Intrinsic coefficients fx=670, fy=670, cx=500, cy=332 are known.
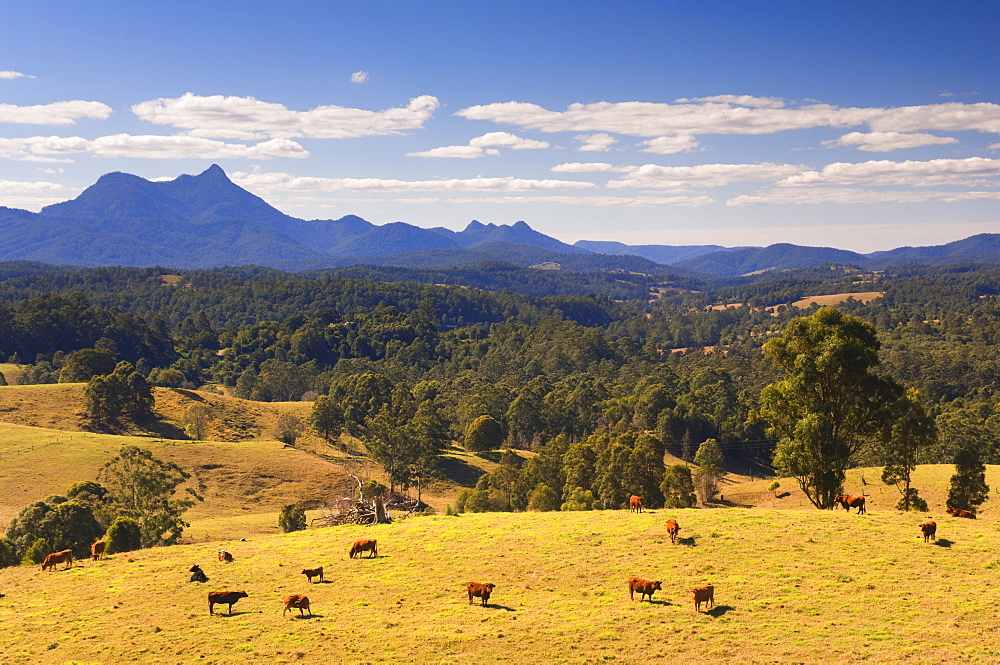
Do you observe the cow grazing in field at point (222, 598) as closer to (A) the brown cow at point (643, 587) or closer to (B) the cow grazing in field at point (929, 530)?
(A) the brown cow at point (643, 587)

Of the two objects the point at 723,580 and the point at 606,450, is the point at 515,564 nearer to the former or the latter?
the point at 723,580

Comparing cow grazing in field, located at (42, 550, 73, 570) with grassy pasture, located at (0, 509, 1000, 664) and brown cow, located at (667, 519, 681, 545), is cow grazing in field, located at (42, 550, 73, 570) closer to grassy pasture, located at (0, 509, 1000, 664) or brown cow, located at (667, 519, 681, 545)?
grassy pasture, located at (0, 509, 1000, 664)

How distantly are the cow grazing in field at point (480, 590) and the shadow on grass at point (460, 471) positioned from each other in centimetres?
7563

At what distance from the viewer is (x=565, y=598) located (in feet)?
88.6

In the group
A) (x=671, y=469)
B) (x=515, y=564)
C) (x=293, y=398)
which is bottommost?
(x=293, y=398)

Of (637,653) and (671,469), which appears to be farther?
(671,469)

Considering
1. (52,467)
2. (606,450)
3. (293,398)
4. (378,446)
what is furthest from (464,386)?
(52,467)

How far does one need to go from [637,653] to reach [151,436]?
102m

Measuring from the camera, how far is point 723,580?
2738 centimetres

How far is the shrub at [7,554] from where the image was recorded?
150 ft

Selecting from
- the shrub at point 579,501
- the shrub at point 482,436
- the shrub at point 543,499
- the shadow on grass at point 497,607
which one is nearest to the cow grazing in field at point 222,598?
the shadow on grass at point 497,607

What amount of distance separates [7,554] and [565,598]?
136 feet

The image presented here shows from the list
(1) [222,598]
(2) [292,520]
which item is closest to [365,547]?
(1) [222,598]

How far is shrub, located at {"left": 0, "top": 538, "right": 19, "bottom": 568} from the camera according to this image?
45681mm
